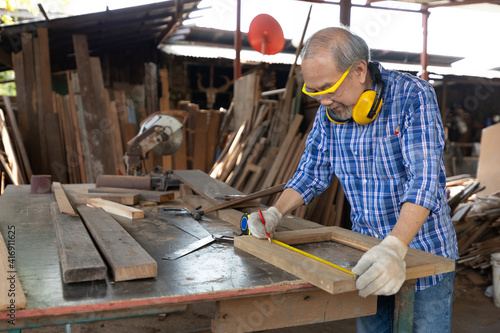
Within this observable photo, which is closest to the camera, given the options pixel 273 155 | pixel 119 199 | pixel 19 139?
pixel 119 199

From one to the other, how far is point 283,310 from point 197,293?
0.34 meters

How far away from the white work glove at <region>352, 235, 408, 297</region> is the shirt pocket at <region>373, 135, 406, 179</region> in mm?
534

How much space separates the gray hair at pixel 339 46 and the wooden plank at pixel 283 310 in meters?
0.89

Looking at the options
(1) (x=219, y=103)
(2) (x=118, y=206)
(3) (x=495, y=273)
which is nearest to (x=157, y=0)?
(1) (x=219, y=103)

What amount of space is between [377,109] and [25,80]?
21.4 feet

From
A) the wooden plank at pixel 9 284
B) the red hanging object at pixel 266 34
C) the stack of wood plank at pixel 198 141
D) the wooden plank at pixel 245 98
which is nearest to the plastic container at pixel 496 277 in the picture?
the wooden plank at pixel 245 98

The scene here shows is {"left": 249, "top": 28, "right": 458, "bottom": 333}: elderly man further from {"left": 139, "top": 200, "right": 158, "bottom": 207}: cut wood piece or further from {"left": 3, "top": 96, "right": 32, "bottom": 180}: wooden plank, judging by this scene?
{"left": 3, "top": 96, "right": 32, "bottom": 180}: wooden plank

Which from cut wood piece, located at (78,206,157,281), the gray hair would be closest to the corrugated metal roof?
cut wood piece, located at (78,206,157,281)

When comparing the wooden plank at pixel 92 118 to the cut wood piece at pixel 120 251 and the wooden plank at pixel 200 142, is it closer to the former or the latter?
the wooden plank at pixel 200 142

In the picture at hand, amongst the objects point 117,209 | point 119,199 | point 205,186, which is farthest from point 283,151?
point 117,209

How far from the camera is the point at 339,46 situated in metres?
1.71

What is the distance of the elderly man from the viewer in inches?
64.2

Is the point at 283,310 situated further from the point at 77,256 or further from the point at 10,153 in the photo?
the point at 10,153

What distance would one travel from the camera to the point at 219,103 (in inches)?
494
